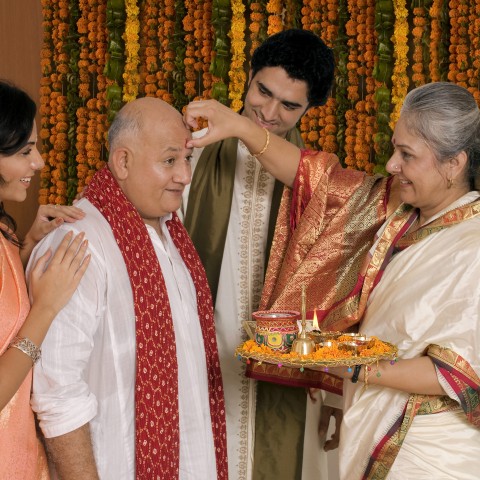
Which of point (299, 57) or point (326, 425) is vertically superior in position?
point (299, 57)

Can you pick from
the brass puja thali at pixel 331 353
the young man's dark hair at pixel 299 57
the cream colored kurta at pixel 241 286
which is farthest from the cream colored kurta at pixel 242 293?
the brass puja thali at pixel 331 353

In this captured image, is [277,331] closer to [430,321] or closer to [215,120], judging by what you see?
[430,321]

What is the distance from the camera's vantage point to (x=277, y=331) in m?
2.07

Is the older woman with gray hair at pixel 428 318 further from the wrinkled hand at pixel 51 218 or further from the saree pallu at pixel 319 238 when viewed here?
the wrinkled hand at pixel 51 218

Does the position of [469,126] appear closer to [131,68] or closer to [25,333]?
[25,333]

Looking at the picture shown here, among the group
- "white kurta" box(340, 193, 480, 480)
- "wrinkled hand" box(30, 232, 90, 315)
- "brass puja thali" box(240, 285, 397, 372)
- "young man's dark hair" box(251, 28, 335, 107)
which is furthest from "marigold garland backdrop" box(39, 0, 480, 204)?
"wrinkled hand" box(30, 232, 90, 315)

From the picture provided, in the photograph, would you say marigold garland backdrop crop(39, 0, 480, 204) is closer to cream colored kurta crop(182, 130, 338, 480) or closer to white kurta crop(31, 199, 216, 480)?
Answer: cream colored kurta crop(182, 130, 338, 480)

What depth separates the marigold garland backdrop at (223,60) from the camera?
4.01 metres

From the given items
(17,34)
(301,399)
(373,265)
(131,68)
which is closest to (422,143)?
(373,265)

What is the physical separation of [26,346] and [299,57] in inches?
59.1

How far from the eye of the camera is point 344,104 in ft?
13.9

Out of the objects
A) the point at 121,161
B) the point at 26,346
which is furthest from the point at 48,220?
the point at 26,346

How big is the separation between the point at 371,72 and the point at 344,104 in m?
0.21

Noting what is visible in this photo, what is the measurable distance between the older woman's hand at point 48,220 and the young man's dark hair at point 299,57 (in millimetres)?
1028
